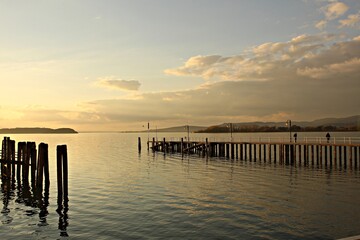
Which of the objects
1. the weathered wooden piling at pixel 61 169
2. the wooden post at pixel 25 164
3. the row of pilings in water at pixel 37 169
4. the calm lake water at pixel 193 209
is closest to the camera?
the calm lake water at pixel 193 209

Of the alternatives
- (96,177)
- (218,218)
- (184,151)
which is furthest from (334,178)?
(184,151)

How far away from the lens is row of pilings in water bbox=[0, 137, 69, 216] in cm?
2339

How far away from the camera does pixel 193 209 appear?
70.2 ft

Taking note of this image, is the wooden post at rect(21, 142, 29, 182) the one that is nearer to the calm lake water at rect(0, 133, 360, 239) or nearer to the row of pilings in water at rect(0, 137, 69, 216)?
the row of pilings in water at rect(0, 137, 69, 216)

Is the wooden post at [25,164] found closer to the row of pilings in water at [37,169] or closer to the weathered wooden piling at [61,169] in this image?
the row of pilings in water at [37,169]

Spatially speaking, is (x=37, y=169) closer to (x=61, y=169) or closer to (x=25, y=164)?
(x=25, y=164)

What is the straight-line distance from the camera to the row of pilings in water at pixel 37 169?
23.4 metres

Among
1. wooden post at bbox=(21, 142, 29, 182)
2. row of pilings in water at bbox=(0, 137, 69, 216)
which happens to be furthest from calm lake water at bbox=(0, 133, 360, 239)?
wooden post at bbox=(21, 142, 29, 182)

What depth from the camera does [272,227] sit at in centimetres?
1758

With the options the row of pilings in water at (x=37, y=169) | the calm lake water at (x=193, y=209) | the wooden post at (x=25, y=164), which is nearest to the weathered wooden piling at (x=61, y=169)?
the row of pilings in water at (x=37, y=169)

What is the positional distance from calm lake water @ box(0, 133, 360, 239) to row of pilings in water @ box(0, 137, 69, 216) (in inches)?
23.6

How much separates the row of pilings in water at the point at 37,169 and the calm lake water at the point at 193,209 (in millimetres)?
599

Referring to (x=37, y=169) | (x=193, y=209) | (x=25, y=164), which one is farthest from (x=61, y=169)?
(x=25, y=164)

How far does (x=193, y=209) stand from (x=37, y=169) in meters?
13.7
